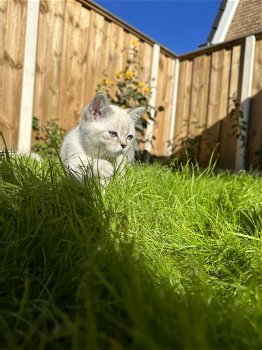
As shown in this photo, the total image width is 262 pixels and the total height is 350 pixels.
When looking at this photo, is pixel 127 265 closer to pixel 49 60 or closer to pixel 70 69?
pixel 49 60

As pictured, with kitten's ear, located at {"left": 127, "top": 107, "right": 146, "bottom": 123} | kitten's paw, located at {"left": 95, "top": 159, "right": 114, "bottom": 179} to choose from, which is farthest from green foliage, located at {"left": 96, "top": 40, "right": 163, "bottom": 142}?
kitten's paw, located at {"left": 95, "top": 159, "right": 114, "bottom": 179}

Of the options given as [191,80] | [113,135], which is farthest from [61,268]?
[191,80]

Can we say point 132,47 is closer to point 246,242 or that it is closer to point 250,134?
point 250,134

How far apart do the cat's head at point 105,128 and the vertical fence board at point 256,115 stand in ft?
9.68

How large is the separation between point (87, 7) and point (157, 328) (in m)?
4.43

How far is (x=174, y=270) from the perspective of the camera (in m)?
1.23

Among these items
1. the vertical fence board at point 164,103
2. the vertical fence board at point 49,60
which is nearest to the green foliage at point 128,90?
the vertical fence board at point 49,60

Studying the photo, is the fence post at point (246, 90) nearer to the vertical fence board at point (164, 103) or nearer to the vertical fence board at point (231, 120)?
the vertical fence board at point (231, 120)

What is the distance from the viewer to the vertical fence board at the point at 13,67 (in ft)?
12.4

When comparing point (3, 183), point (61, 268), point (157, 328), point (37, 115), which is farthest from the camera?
point (37, 115)

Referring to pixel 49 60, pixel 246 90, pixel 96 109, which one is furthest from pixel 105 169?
pixel 246 90

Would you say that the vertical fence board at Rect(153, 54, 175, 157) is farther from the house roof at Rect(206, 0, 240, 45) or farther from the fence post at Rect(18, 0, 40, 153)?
the fence post at Rect(18, 0, 40, 153)

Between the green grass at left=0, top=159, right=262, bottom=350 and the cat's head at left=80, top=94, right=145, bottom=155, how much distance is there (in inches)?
16.0

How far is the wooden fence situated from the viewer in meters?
3.88
